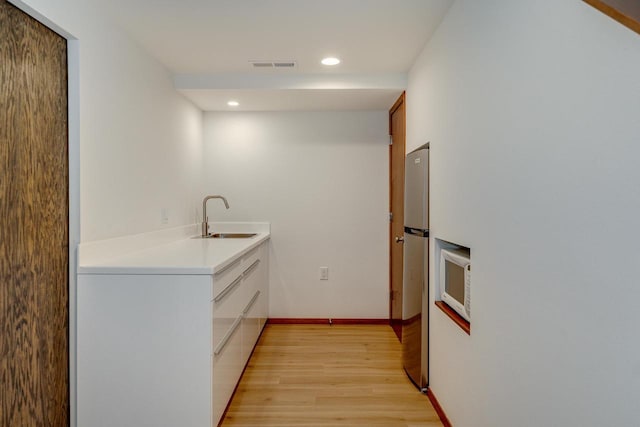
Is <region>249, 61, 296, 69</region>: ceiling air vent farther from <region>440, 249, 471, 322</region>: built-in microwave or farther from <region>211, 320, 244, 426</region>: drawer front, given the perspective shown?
<region>211, 320, 244, 426</region>: drawer front

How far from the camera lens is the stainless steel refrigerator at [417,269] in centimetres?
250

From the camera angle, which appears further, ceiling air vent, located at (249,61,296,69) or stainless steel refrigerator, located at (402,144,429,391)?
ceiling air vent, located at (249,61,296,69)

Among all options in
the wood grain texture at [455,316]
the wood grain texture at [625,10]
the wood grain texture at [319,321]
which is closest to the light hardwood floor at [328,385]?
the wood grain texture at [319,321]

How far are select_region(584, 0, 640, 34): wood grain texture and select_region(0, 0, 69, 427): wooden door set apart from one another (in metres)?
1.91

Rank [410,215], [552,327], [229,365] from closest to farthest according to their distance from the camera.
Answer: [552,327]
[229,365]
[410,215]

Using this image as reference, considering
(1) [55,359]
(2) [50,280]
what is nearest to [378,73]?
(2) [50,280]

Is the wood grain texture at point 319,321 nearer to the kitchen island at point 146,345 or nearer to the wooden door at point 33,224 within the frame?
the kitchen island at point 146,345

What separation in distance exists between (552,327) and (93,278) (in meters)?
1.92

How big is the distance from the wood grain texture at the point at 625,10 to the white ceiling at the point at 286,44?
1450mm

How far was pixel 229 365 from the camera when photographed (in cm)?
224

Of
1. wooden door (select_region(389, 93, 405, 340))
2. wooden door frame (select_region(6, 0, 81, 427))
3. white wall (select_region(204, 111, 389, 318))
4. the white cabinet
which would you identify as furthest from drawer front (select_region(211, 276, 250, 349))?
wooden door (select_region(389, 93, 405, 340))

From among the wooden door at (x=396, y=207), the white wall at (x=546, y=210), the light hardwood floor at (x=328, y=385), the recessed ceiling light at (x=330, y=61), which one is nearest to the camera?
the white wall at (x=546, y=210)

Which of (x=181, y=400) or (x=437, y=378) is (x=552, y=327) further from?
(x=181, y=400)

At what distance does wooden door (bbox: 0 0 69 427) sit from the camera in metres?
1.53
